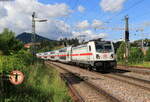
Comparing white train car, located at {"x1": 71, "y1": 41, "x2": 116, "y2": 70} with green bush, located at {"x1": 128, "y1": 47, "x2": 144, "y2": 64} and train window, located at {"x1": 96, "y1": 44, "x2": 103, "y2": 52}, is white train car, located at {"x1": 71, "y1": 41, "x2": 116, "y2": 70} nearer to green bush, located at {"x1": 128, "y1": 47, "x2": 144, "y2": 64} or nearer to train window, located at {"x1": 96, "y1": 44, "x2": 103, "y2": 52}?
train window, located at {"x1": 96, "y1": 44, "x2": 103, "y2": 52}

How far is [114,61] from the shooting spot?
20.4 metres

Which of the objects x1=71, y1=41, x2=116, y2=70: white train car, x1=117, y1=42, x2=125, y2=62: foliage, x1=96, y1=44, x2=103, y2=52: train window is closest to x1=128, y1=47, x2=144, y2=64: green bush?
x1=117, y1=42, x2=125, y2=62: foliage

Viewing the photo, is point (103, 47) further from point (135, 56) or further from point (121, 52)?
point (121, 52)

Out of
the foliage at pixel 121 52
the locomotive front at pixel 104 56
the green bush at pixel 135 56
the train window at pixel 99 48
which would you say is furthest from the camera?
the foliage at pixel 121 52

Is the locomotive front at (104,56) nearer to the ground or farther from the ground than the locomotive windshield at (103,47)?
→ nearer to the ground

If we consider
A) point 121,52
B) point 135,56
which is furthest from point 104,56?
point 121,52

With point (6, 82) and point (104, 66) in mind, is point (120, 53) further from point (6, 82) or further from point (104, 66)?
point (6, 82)

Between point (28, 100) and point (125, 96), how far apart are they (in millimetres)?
4536

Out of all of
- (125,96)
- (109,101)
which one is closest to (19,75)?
(109,101)

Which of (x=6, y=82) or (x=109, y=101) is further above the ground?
(x=6, y=82)

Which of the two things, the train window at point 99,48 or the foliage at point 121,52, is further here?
the foliage at point 121,52

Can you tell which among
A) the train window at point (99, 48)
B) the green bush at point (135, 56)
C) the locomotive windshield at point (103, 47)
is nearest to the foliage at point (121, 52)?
the green bush at point (135, 56)

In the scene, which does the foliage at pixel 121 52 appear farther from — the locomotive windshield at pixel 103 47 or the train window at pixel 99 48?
the train window at pixel 99 48

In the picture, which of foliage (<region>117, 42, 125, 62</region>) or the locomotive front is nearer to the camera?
the locomotive front
